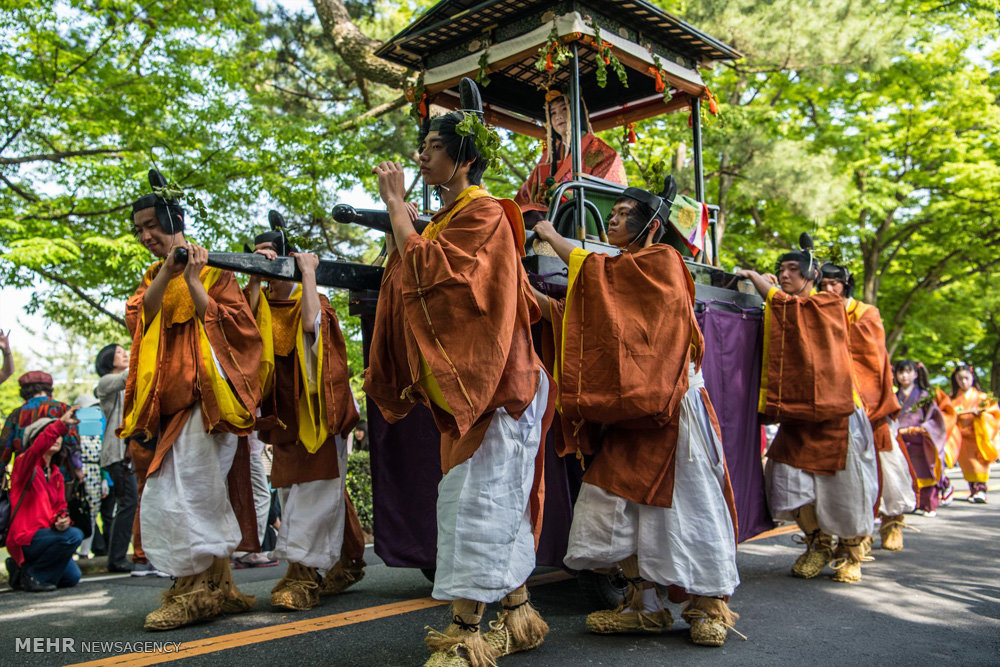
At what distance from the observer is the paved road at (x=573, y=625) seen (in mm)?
3256

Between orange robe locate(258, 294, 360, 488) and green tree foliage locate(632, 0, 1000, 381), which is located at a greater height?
green tree foliage locate(632, 0, 1000, 381)

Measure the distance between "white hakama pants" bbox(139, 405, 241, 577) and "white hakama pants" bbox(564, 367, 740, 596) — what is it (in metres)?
1.64

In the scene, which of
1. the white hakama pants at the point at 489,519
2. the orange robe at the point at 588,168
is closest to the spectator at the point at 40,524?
the white hakama pants at the point at 489,519

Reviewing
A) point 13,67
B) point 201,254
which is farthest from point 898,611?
point 13,67

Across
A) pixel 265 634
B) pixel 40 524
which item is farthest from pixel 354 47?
pixel 265 634

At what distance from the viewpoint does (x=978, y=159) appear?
1544 centimetres

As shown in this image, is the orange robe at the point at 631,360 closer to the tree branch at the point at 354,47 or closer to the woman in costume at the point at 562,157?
the woman in costume at the point at 562,157

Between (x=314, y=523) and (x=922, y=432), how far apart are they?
25.3ft

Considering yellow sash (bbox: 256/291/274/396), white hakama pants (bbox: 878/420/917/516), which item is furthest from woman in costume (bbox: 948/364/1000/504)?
yellow sash (bbox: 256/291/274/396)

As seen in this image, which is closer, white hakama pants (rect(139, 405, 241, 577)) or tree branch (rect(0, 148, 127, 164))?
white hakama pants (rect(139, 405, 241, 577))

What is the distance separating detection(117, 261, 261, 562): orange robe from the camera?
378 cm

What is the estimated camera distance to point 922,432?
9.24 meters

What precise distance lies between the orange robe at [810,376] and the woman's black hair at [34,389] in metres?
5.07

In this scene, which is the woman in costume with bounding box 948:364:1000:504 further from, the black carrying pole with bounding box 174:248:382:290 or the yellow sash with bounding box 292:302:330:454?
the black carrying pole with bounding box 174:248:382:290
